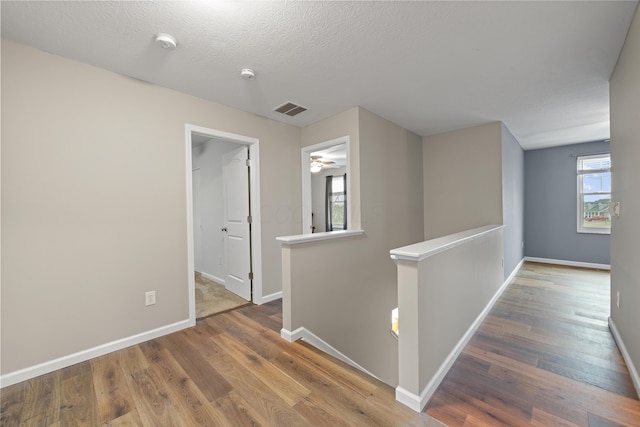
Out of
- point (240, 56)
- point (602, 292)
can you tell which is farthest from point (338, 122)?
point (602, 292)

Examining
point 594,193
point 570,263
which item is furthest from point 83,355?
point 594,193

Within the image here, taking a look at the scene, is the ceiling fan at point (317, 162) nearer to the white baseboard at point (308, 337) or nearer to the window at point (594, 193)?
the white baseboard at point (308, 337)

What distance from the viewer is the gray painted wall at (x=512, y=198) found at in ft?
12.3

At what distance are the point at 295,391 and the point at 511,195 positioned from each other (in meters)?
4.31

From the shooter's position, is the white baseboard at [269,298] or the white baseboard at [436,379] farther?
the white baseboard at [269,298]

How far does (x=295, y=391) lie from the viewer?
1629 mm

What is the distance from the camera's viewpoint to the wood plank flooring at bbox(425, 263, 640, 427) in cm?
151

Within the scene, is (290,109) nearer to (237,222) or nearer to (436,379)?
(237,222)

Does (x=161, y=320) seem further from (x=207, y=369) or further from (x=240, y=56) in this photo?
(x=240, y=56)

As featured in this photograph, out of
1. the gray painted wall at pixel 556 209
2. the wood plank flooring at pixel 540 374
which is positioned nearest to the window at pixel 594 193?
the gray painted wall at pixel 556 209

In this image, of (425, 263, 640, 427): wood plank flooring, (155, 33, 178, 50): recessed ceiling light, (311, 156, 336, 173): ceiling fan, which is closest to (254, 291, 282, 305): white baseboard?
(425, 263, 640, 427): wood plank flooring

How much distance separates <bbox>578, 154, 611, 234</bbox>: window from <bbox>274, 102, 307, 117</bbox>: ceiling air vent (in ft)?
18.4

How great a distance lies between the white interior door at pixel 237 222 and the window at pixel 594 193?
6.23 meters

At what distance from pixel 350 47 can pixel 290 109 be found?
1.25 metres
